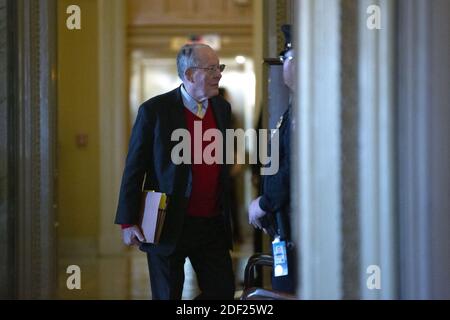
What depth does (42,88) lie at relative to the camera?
357cm

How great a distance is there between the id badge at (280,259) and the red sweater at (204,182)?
2.36 ft

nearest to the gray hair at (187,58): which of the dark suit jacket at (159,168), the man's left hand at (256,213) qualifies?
the dark suit jacket at (159,168)

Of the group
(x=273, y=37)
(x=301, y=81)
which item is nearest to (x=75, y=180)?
(x=273, y=37)

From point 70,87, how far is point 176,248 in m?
4.84

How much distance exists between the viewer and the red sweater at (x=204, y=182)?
344 cm

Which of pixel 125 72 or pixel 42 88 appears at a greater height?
pixel 125 72

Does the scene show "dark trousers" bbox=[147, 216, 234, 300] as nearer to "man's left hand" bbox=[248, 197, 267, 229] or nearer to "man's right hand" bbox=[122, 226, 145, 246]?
"man's right hand" bbox=[122, 226, 145, 246]

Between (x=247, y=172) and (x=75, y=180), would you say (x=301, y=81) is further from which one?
(x=247, y=172)

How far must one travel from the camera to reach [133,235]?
11.1 feet

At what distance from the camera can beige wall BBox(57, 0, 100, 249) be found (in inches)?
310

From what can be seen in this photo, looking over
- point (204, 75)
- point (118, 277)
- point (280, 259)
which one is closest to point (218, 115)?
point (204, 75)

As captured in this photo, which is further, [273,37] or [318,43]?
[273,37]

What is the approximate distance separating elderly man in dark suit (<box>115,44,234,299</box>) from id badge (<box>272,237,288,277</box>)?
683mm

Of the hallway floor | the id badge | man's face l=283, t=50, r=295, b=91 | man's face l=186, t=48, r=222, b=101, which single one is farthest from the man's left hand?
the hallway floor
